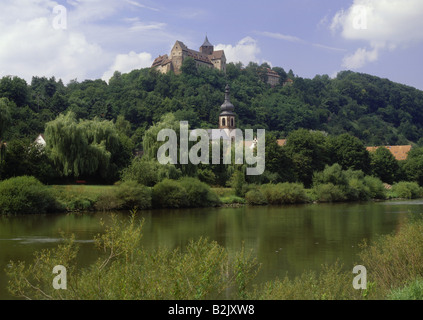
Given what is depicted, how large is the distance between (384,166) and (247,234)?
50.5 m

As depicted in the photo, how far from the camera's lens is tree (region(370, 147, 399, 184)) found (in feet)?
222

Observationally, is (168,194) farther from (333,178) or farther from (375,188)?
(375,188)

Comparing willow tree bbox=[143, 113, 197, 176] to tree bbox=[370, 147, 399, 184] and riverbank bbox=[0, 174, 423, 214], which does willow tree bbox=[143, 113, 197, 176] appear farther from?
tree bbox=[370, 147, 399, 184]

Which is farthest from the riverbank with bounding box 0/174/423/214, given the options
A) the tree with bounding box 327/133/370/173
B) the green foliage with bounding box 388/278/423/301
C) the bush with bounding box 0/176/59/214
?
the green foliage with bounding box 388/278/423/301

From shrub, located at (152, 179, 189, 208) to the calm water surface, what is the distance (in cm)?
436

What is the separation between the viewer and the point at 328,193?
50844mm

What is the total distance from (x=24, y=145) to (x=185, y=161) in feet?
45.0

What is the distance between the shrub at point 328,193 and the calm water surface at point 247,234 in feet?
55.2

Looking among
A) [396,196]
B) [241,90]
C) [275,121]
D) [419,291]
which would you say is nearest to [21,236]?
[419,291]

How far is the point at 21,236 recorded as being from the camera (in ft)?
72.2

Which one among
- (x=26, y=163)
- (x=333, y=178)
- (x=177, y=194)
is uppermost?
(x=26, y=163)

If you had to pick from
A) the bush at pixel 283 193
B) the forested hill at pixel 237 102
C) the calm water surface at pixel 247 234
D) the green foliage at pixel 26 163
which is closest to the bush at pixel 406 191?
the bush at pixel 283 193

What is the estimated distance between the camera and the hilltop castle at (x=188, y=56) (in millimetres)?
131500

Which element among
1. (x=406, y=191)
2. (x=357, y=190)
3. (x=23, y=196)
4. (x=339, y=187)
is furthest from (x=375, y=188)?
(x=23, y=196)
